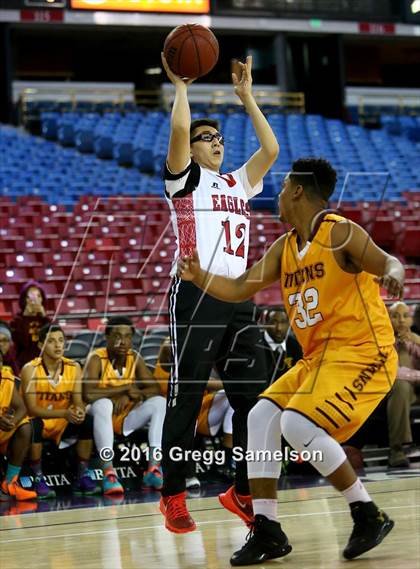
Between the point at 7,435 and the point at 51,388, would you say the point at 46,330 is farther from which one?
the point at 7,435

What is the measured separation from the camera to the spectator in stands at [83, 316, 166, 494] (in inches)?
312

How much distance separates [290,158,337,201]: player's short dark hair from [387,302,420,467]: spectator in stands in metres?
4.20

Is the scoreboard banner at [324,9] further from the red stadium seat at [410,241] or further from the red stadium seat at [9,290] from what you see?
the red stadium seat at [9,290]

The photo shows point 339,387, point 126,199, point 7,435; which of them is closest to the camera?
point 339,387

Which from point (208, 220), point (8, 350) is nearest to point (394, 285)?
point (208, 220)

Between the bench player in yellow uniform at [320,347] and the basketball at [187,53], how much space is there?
0.91 meters

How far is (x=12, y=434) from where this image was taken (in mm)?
7707

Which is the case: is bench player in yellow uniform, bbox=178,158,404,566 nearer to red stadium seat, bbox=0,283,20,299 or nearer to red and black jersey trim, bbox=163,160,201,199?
red and black jersey trim, bbox=163,160,201,199

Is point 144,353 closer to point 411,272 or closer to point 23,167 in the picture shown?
point 411,272

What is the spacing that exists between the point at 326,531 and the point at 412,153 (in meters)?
18.5

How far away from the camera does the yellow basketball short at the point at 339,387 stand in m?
4.36

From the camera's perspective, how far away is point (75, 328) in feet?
35.2

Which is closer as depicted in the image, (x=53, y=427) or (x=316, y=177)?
(x=316, y=177)

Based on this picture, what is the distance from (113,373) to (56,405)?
1.67 feet
